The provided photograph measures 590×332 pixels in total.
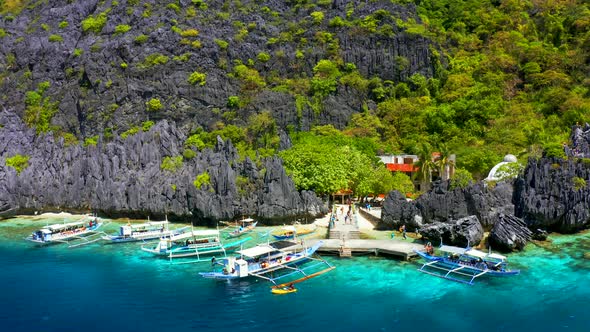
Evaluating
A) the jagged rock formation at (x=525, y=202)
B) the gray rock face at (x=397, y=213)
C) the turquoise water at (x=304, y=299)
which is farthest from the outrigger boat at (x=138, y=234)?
the jagged rock formation at (x=525, y=202)

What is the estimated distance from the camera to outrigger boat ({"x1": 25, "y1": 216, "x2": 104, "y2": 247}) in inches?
2141

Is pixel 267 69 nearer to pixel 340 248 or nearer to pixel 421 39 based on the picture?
pixel 421 39

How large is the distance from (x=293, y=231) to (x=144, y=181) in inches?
1149

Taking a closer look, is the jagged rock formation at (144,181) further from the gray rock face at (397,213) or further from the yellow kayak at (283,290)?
the yellow kayak at (283,290)

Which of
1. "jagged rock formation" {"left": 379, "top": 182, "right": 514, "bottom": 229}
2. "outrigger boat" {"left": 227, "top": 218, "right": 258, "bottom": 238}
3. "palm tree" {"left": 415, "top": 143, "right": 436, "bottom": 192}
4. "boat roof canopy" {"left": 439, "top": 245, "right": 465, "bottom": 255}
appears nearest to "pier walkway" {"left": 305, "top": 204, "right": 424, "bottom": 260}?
"boat roof canopy" {"left": 439, "top": 245, "right": 465, "bottom": 255}

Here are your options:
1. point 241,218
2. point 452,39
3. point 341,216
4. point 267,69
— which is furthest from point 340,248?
point 452,39

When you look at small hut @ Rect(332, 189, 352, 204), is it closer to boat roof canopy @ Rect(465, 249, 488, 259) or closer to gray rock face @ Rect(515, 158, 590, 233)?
gray rock face @ Rect(515, 158, 590, 233)

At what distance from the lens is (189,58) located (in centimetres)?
10288

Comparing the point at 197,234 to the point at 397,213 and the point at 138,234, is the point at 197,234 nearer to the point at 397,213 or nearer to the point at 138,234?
the point at 138,234

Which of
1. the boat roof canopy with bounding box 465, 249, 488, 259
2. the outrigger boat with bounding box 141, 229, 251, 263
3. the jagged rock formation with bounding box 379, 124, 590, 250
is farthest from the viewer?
the jagged rock formation with bounding box 379, 124, 590, 250

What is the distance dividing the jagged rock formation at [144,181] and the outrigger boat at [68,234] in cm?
814

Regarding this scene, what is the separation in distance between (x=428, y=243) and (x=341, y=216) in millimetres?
16894

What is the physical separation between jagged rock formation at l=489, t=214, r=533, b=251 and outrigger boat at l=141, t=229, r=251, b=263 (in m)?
25.2

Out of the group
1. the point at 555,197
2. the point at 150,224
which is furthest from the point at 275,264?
the point at 555,197
